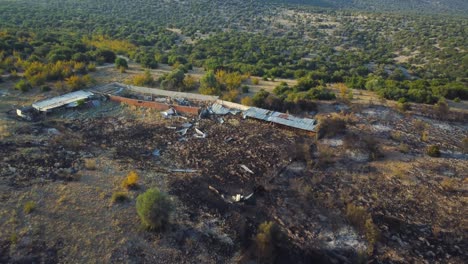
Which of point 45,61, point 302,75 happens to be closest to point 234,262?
point 302,75

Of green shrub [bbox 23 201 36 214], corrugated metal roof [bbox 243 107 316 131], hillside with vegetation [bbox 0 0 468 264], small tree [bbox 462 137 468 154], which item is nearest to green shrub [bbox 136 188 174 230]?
hillside with vegetation [bbox 0 0 468 264]

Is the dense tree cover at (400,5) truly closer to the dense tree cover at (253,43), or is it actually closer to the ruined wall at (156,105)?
the dense tree cover at (253,43)

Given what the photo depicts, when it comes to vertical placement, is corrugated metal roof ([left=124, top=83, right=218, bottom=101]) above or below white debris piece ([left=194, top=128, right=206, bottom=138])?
above

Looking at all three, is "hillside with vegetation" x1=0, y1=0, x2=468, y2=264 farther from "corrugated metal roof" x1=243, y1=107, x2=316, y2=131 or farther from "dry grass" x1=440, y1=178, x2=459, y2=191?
"corrugated metal roof" x1=243, y1=107, x2=316, y2=131

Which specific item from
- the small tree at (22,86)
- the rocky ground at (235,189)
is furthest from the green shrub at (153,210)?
the small tree at (22,86)

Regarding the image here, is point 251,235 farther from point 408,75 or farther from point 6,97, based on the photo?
point 408,75
